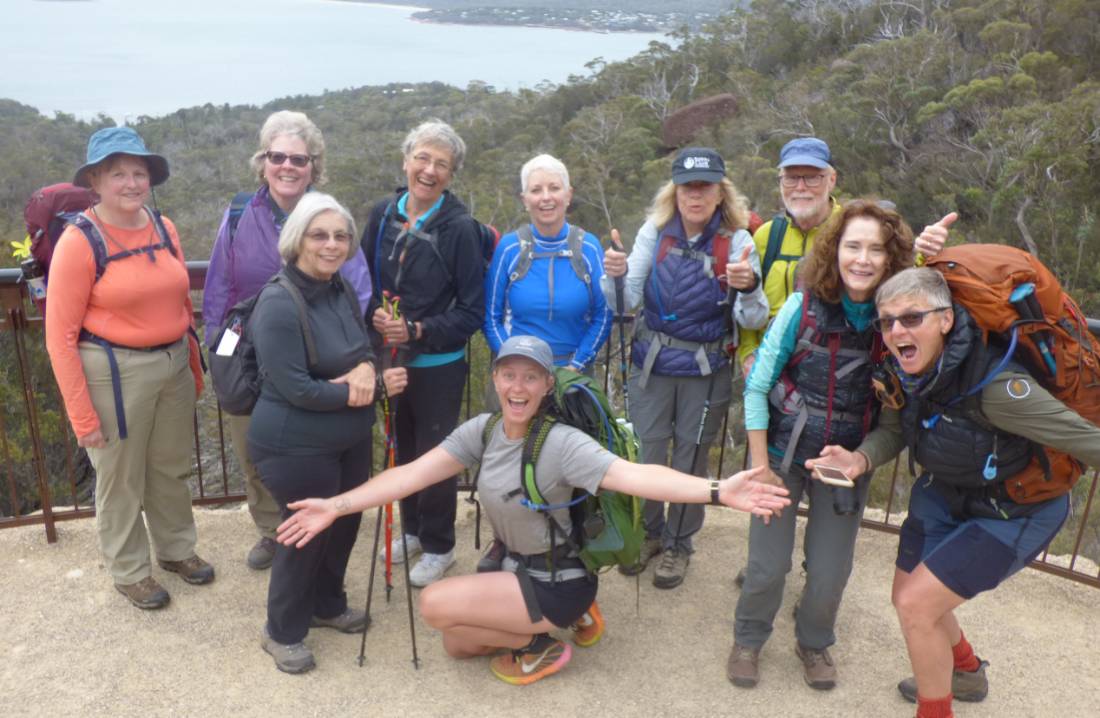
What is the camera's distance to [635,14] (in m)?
84.1

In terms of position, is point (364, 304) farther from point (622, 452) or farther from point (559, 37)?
point (559, 37)

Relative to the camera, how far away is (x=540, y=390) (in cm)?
283

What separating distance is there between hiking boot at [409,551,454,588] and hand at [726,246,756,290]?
1.69 m

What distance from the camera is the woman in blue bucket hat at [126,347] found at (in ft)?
9.96

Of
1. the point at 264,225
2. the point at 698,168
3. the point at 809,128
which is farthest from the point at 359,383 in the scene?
the point at 809,128

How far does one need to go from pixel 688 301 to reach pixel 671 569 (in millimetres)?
1209

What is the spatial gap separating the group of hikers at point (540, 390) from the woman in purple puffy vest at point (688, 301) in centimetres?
1

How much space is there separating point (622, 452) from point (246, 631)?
5.39 ft

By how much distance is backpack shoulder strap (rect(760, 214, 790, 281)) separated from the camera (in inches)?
131

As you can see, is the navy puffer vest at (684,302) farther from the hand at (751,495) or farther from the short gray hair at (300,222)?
the short gray hair at (300,222)

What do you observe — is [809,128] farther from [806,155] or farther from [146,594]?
[146,594]

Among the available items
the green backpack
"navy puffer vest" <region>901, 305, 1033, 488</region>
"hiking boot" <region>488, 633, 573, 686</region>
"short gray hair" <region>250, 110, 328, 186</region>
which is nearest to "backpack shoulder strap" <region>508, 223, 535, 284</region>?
the green backpack

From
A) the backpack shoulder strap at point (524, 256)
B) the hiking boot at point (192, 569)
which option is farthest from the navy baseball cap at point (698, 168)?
the hiking boot at point (192, 569)

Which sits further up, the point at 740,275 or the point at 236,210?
the point at 236,210
